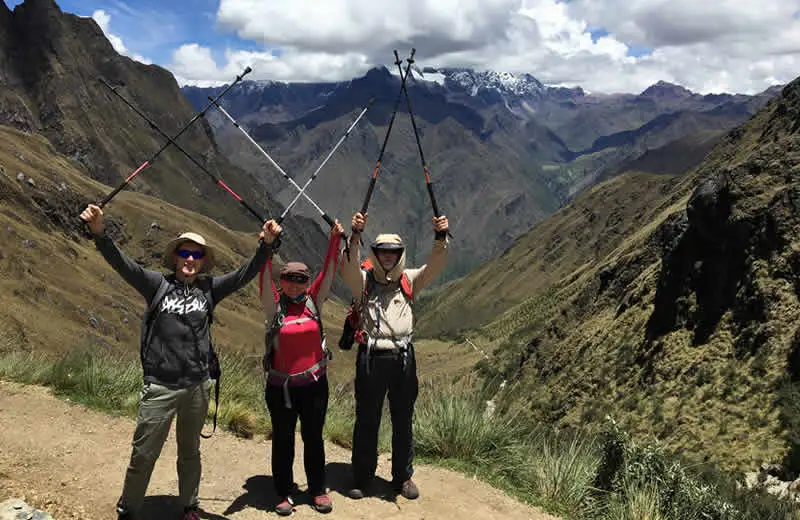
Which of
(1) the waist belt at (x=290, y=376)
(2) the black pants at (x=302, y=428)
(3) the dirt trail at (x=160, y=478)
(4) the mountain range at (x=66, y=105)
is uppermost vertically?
(4) the mountain range at (x=66, y=105)

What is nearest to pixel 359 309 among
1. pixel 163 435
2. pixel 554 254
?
pixel 163 435

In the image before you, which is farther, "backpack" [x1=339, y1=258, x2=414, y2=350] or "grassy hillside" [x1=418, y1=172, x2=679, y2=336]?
"grassy hillside" [x1=418, y1=172, x2=679, y2=336]

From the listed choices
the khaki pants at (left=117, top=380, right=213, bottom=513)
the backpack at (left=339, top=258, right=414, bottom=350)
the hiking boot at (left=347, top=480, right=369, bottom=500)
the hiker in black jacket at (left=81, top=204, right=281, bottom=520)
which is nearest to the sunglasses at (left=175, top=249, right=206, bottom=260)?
the hiker in black jacket at (left=81, top=204, right=281, bottom=520)

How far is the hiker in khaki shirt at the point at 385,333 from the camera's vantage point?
22.3 ft

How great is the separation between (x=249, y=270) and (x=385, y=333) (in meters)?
1.71

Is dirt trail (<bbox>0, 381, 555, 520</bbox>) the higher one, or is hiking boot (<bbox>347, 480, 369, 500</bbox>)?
hiking boot (<bbox>347, 480, 369, 500</bbox>)

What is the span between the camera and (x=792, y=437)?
15.4 meters

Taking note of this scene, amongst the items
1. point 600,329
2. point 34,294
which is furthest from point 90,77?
point 600,329

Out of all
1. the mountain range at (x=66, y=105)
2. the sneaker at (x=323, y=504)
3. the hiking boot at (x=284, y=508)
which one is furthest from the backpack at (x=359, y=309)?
the mountain range at (x=66, y=105)

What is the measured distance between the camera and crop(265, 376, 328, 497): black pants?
21.2 ft

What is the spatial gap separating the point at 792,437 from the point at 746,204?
13049 mm

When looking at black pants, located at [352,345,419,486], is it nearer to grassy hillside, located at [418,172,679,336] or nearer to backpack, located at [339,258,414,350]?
backpack, located at [339,258,414,350]

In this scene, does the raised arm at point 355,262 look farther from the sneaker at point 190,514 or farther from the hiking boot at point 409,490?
the sneaker at point 190,514

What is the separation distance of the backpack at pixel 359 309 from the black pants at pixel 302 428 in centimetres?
59
